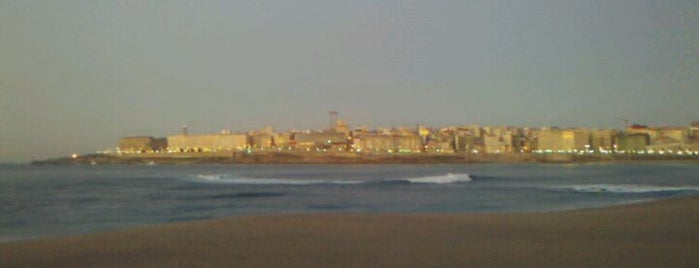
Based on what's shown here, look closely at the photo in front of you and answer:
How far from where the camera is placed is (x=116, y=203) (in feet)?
65.7

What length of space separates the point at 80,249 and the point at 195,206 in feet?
34.1

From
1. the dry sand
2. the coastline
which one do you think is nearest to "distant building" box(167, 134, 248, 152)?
the coastline

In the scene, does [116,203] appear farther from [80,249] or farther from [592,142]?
[592,142]

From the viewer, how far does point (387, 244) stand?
8.70 meters

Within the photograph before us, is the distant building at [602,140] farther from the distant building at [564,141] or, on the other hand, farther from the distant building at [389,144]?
the distant building at [389,144]

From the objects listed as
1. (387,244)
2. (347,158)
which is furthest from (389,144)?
(387,244)

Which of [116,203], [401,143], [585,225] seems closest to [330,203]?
[116,203]

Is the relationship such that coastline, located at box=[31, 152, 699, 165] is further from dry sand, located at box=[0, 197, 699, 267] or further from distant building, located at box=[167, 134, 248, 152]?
dry sand, located at box=[0, 197, 699, 267]

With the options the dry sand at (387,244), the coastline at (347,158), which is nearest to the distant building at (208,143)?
the coastline at (347,158)

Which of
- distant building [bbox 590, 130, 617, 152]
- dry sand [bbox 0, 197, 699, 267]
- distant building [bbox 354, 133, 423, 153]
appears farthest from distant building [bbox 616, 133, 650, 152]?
dry sand [bbox 0, 197, 699, 267]

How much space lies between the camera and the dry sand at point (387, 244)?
24.3 feet

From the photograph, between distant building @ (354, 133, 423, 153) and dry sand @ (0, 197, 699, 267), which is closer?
dry sand @ (0, 197, 699, 267)

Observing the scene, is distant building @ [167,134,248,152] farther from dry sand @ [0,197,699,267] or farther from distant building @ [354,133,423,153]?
dry sand @ [0,197,699,267]

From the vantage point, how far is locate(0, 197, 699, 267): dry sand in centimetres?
741
